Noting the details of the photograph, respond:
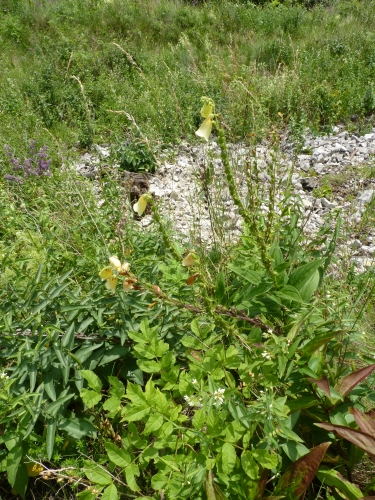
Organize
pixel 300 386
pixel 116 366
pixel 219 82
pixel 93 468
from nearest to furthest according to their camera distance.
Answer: pixel 93 468 < pixel 300 386 < pixel 116 366 < pixel 219 82

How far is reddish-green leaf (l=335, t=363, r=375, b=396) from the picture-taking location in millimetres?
1679

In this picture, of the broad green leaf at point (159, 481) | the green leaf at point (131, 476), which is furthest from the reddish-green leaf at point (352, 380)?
the green leaf at point (131, 476)

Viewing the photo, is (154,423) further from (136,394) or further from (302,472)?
(302,472)

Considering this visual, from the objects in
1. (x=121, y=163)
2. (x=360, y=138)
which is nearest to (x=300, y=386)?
(x=121, y=163)

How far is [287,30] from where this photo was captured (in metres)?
7.67

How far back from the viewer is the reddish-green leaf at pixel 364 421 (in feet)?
5.19

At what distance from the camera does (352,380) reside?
170 centimetres

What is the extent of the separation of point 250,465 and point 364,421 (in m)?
0.47

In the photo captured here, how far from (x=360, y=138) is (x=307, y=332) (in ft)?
12.3

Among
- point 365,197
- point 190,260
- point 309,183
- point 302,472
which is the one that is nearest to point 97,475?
point 302,472

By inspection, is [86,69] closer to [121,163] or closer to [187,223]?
[121,163]

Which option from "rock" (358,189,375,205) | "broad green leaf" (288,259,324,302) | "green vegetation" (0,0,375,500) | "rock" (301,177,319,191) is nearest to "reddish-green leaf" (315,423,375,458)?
"green vegetation" (0,0,375,500)

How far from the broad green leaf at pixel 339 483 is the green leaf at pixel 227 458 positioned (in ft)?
1.27

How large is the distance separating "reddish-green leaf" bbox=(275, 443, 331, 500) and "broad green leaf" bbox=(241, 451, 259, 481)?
146 millimetres
